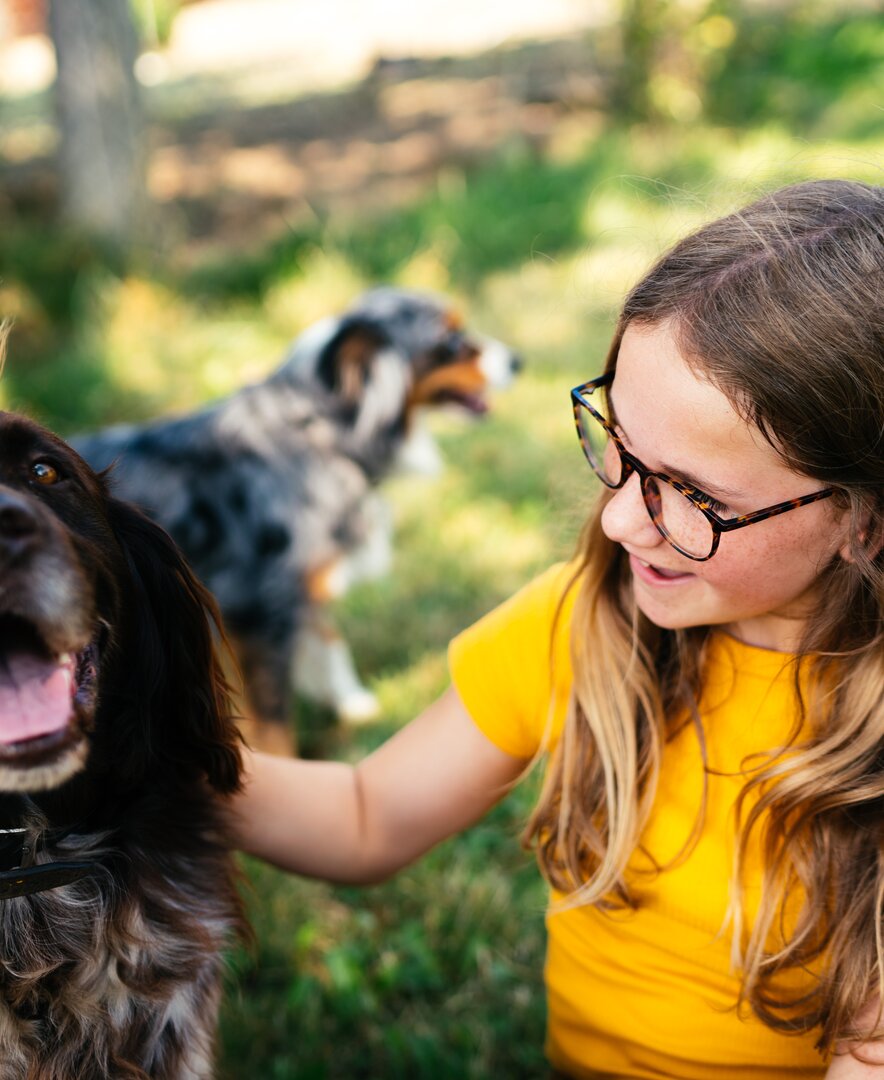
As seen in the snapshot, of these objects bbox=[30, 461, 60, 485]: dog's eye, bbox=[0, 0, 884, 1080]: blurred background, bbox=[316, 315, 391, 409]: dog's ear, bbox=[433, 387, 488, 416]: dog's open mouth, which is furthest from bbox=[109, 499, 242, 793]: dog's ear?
bbox=[433, 387, 488, 416]: dog's open mouth

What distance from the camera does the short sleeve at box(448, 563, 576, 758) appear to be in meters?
1.81

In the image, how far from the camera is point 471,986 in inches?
97.3

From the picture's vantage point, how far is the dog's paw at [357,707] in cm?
359

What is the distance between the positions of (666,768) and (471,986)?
101 cm

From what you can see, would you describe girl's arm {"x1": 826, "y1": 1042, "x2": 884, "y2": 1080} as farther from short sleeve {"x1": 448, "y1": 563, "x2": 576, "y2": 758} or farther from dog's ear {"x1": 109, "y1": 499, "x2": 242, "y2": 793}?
dog's ear {"x1": 109, "y1": 499, "x2": 242, "y2": 793}

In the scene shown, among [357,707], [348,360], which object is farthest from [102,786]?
[348,360]

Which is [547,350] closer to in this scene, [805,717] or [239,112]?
[805,717]

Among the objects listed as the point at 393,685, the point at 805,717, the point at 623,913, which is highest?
the point at 805,717

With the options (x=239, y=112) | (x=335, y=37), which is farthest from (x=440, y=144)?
(x=335, y=37)

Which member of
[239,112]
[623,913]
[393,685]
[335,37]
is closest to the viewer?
[623,913]

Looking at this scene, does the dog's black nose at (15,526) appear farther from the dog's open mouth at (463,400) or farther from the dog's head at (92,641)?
the dog's open mouth at (463,400)

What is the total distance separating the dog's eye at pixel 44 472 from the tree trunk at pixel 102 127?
5.79 m

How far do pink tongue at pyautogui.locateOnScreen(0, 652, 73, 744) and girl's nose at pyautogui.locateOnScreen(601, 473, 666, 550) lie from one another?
28.2 inches

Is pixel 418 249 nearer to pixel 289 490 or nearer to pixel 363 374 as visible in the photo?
pixel 363 374
